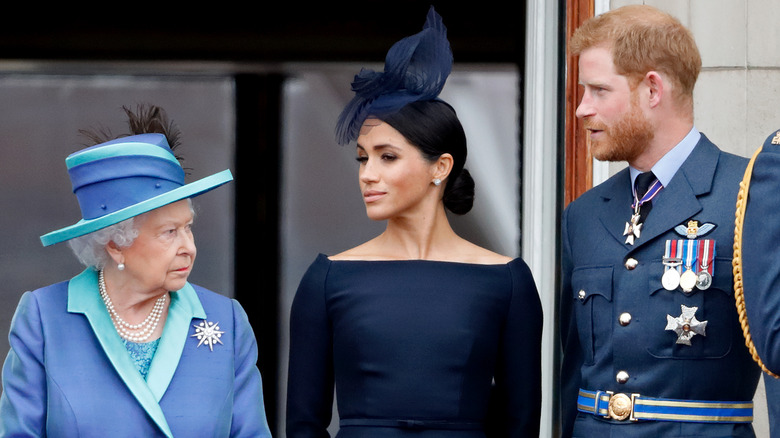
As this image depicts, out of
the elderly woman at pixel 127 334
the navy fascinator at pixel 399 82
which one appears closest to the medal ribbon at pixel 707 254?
the navy fascinator at pixel 399 82

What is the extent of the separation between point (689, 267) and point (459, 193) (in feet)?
2.32

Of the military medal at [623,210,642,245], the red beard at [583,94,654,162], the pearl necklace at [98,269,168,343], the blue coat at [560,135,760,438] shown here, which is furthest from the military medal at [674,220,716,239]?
the pearl necklace at [98,269,168,343]

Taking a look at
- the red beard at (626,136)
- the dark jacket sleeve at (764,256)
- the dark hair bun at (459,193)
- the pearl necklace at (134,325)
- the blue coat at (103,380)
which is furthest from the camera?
the dark hair bun at (459,193)

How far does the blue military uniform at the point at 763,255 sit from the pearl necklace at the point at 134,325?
1403 millimetres

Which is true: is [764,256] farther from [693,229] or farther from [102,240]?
[102,240]

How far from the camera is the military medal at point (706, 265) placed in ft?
9.94

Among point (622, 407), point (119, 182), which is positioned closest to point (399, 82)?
point (119, 182)

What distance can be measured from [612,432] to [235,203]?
340 cm

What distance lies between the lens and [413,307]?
3297mm

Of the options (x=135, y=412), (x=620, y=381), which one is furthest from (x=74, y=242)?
(x=620, y=381)

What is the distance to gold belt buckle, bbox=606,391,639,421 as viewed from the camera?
3080 millimetres

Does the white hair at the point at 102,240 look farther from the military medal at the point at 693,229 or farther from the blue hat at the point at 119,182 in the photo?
the military medal at the point at 693,229

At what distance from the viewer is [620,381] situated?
3.11 meters

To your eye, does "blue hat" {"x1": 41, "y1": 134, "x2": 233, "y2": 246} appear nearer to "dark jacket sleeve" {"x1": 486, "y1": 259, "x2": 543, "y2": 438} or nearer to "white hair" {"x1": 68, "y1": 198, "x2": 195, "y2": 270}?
"white hair" {"x1": 68, "y1": 198, "x2": 195, "y2": 270}
